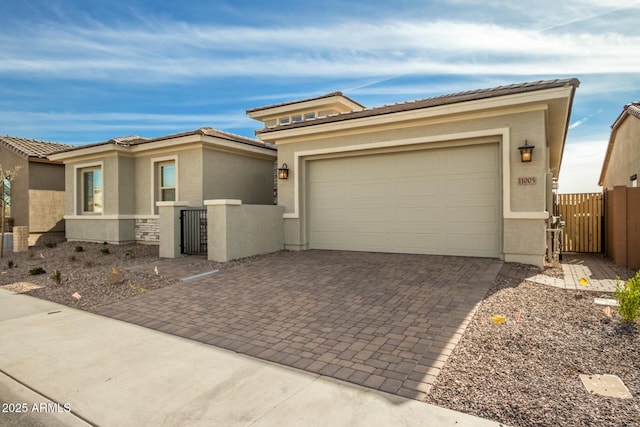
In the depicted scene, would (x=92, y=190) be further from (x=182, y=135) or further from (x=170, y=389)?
(x=170, y=389)

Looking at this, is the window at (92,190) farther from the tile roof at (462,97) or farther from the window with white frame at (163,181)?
the tile roof at (462,97)

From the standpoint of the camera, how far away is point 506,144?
805cm

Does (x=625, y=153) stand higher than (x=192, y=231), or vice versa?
(x=625, y=153)

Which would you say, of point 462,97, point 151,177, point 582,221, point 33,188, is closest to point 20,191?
point 33,188

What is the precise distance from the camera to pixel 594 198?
37.1 ft

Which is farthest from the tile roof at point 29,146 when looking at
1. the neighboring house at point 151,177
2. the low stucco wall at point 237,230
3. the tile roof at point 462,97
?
the tile roof at point 462,97

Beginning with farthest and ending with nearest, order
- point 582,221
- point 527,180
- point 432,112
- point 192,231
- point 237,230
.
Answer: point 582,221 < point 192,231 < point 237,230 < point 432,112 < point 527,180

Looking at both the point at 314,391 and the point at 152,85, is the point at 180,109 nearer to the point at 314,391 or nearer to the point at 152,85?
Answer: the point at 152,85

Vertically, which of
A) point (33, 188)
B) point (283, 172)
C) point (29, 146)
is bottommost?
point (33, 188)

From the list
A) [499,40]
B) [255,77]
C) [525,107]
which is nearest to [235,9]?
[255,77]

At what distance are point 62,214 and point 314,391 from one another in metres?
17.9

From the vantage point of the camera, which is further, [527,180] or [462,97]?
[462,97]

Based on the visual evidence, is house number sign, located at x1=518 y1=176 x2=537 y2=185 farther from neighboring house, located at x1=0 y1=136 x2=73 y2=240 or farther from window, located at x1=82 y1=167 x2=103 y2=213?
neighboring house, located at x1=0 y1=136 x2=73 y2=240

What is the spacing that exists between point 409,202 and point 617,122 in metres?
12.7
